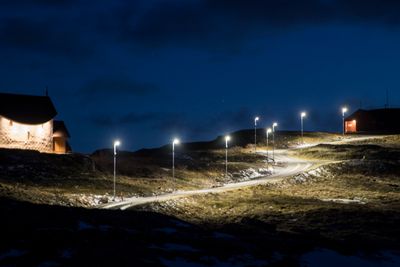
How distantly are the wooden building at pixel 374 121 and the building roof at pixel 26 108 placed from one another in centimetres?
8920

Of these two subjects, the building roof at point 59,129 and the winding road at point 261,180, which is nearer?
the winding road at point 261,180

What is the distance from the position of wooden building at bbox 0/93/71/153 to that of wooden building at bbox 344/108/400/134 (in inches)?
3512

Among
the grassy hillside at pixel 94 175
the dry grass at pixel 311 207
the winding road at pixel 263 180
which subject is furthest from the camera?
the grassy hillside at pixel 94 175

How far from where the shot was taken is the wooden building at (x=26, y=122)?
74.0m

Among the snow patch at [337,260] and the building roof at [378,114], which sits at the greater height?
the building roof at [378,114]

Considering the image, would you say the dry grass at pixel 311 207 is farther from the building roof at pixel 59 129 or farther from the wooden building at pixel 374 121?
the wooden building at pixel 374 121

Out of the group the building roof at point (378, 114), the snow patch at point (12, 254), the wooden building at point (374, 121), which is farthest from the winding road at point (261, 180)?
the building roof at point (378, 114)

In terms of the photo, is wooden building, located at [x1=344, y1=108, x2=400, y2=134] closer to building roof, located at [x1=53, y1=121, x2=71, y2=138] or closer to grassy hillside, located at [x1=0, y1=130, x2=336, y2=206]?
grassy hillside, located at [x1=0, y1=130, x2=336, y2=206]

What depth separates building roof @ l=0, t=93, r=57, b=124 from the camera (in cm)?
7556

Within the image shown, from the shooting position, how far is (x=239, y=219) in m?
41.0

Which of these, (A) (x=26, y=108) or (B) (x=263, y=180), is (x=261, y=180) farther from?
(A) (x=26, y=108)

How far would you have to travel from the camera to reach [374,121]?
452 feet

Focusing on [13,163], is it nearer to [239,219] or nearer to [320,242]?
[239,219]

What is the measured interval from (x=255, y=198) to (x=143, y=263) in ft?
100
